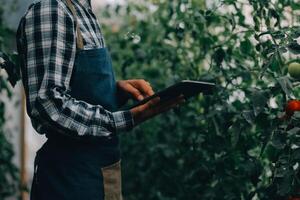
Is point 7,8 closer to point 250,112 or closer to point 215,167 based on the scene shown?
point 215,167

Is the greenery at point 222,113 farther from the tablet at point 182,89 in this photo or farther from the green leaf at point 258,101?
the tablet at point 182,89

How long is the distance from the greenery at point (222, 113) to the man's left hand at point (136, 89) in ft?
1.30

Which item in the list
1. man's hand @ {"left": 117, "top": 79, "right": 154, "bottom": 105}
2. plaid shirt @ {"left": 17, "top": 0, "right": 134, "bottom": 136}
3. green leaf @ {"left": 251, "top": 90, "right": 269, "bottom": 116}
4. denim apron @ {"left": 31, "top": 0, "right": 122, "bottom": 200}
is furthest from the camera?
green leaf @ {"left": 251, "top": 90, "right": 269, "bottom": 116}

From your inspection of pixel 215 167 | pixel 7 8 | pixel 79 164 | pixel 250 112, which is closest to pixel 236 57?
pixel 215 167

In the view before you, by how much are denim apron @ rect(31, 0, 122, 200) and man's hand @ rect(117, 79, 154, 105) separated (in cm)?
11

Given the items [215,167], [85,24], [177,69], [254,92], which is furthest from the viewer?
[177,69]

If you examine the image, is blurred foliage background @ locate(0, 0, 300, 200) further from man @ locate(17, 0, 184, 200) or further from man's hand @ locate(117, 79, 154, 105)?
man @ locate(17, 0, 184, 200)

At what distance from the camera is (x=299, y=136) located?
2.13 meters

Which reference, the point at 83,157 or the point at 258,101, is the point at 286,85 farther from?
the point at 83,157

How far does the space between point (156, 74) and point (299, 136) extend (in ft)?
6.44

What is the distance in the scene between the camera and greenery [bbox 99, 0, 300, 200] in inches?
88.0

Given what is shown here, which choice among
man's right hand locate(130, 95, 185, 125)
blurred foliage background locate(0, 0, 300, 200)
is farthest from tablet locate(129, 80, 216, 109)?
blurred foliage background locate(0, 0, 300, 200)

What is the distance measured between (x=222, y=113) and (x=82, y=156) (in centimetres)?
A: 94

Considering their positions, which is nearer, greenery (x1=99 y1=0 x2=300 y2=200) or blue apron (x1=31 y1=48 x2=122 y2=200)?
blue apron (x1=31 y1=48 x2=122 y2=200)
